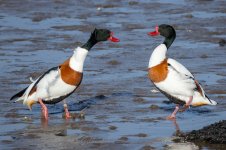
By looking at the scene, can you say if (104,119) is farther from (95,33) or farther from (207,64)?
(207,64)

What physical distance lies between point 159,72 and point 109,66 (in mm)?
2948

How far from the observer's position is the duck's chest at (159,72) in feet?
37.8

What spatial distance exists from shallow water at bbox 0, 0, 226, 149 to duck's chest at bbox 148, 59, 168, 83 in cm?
46

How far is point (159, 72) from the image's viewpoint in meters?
11.6

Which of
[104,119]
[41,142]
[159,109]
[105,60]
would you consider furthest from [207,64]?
[41,142]

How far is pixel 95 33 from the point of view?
12.0 m

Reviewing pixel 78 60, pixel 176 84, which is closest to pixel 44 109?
pixel 78 60

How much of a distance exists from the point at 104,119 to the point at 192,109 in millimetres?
1470

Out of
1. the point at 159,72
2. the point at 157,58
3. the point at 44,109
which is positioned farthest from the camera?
the point at 157,58

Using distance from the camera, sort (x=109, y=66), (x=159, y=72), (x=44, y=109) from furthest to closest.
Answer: (x=109, y=66) < (x=159, y=72) < (x=44, y=109)

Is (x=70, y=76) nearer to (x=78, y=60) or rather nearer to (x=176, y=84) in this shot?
(x=78, y=60)

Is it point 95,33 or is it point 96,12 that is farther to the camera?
point 96,12

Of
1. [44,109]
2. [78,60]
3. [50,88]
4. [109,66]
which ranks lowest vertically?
[109,66]

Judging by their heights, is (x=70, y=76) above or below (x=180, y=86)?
above
